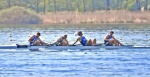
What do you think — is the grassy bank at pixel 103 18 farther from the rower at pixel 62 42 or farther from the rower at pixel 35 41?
the rower at pixel 35 41

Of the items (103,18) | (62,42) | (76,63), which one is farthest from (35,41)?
(103,18)

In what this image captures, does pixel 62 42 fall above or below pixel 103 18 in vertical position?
below

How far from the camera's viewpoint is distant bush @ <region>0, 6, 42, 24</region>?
3428 inches

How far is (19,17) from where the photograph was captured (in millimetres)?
87875

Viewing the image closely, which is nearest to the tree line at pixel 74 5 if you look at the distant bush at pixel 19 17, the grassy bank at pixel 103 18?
the distant bush at pixel 19 17

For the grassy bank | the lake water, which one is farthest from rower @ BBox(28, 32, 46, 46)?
the grassy bank

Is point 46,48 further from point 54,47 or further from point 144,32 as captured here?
point 144,32

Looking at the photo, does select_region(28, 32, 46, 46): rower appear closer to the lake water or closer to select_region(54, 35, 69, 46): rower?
the lake water

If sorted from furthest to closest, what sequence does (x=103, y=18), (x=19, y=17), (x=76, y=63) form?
(x=19, y=17)
(x=103, y=18)
(x=76, y=63)

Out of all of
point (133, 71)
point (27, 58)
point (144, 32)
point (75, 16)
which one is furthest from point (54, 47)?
point (75, 16)

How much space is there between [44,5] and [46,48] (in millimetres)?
64458

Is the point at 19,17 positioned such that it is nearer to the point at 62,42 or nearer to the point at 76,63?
the point at 62,42

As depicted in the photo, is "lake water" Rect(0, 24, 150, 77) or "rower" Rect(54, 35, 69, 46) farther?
"rower" Rect(54, 35, 69, 46)

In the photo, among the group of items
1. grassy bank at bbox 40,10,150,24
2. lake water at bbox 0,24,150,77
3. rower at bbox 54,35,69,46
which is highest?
grassy bank at bbox 40,10,150,24
